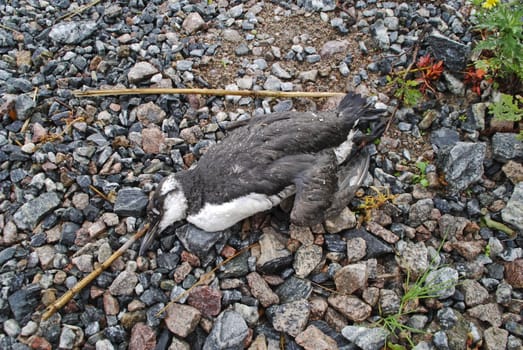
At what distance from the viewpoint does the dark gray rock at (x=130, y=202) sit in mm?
4328

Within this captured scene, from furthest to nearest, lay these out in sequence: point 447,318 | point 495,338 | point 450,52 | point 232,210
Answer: point 450,52 → point 232,210 → point 447,318 → point 495,338

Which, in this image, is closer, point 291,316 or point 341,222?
point 291,316

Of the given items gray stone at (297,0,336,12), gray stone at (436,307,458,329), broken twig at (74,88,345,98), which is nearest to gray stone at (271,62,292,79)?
broken twig at (74,88,345,98)

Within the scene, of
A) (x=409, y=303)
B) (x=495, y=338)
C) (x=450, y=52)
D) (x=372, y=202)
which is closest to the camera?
(x=495, y=338)

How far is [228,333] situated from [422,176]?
6.95 ft

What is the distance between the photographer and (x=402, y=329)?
12.3 ft

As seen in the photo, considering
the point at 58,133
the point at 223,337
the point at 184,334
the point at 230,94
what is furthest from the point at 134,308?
the point at 230,94

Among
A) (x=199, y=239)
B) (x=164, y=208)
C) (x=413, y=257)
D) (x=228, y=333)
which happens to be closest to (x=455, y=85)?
(x=413, y=257)

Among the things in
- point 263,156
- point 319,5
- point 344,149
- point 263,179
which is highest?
point 319,5

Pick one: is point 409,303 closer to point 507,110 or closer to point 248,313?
point 248,313

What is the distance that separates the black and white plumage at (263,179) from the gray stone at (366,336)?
2.71 feet

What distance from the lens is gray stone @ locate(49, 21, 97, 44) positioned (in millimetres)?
5461

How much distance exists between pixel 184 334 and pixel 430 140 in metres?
2.74

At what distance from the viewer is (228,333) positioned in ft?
12.3
